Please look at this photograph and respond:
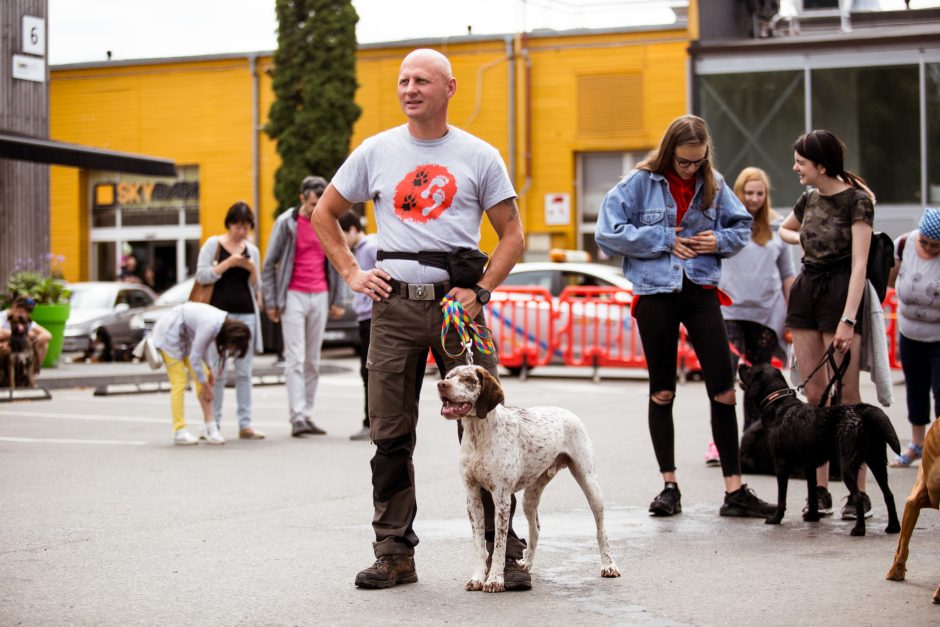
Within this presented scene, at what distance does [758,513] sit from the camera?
7168mm

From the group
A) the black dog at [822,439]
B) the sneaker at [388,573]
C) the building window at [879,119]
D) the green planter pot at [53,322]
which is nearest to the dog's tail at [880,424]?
the black dog at [822,439]

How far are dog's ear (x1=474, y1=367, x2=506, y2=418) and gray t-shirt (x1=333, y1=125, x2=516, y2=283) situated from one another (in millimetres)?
547

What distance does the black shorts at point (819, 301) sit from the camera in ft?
24.1

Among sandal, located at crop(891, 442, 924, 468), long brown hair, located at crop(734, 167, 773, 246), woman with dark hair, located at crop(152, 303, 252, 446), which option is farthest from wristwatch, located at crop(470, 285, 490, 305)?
woman with dark hair, located at crop(152, 303, 252, 446)

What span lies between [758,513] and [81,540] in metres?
3.56

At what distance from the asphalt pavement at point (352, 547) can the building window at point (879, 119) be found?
10.8 metres

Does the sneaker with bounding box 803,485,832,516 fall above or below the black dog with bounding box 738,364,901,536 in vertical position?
below

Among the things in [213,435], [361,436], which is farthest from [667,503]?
[213,435]

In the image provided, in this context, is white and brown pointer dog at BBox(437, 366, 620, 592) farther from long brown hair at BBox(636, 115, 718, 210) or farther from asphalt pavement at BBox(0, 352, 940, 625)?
long brown hair at BBox(636, 115, 718, 210)

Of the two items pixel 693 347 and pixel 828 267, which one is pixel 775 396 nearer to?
pixel 693 347

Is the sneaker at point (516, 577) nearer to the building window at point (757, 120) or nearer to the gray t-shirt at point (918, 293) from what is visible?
the gray t-shirt at point (918, 293)

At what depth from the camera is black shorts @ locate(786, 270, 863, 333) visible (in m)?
7.36

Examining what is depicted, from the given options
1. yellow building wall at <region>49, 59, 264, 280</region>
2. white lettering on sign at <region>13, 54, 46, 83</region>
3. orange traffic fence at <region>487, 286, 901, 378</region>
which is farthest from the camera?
yellow building wall at <region>49, 59, 264, 280</region>

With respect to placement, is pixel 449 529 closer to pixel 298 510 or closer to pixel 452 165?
pixel 298 510
